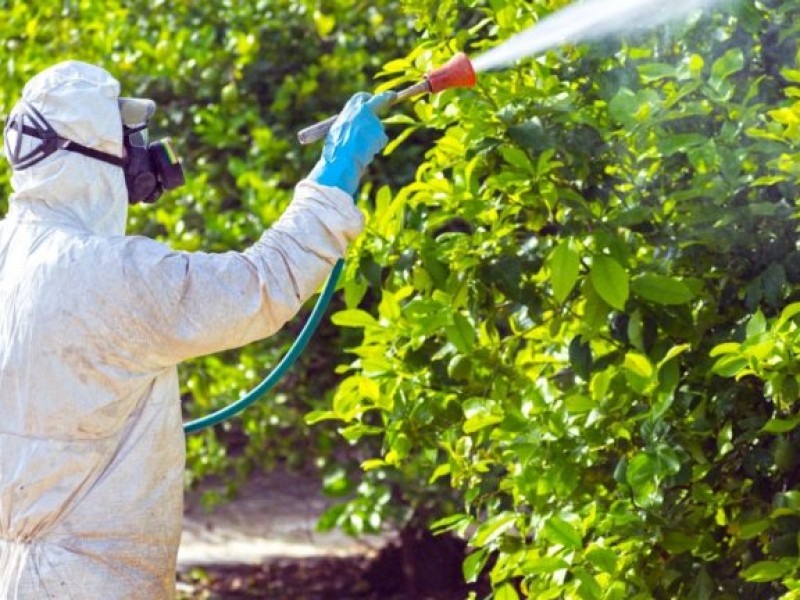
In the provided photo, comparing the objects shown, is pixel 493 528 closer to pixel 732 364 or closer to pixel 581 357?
pixel 581 357

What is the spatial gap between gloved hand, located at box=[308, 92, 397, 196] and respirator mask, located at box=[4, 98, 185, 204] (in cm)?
32

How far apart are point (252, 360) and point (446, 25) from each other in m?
2.15

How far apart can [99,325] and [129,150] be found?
43 cm

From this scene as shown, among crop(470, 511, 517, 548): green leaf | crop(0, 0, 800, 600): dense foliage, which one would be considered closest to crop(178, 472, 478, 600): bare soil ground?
crop(0, 0, 800, 600): dense foliage

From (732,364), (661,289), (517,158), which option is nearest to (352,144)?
(517,158)

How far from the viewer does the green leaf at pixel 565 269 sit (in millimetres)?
3242

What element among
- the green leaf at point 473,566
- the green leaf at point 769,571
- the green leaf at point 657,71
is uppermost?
the green leaf at point 657,71

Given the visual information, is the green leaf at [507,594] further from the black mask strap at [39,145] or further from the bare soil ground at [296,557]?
the bare soil ground at [296,557]

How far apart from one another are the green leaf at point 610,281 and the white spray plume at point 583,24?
0.53m

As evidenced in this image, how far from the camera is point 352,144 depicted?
10.3 ft

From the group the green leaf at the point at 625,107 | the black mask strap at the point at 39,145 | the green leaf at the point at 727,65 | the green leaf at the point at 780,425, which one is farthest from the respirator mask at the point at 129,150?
the green leaf at the point at 780,425

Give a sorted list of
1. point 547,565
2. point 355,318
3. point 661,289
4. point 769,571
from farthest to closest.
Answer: point 355,318 → point 661,289 → point 547,565 → point 769,571

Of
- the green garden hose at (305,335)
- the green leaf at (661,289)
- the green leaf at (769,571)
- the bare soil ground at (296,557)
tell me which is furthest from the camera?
the bare soil ground at (296,557)

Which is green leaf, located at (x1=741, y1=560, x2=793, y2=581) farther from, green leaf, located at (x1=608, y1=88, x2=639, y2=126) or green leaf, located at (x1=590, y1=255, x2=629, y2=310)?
green leaf, located at (x1=608, y1=88, x2=639, y2=126)
